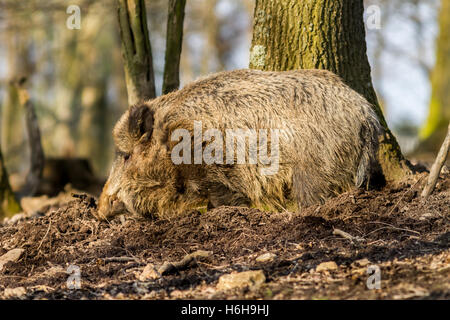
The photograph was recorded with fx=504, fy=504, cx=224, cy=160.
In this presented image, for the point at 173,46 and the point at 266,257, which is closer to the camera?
the point at 266,257

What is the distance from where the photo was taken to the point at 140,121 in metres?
4.91

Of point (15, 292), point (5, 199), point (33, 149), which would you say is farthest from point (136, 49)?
point (15, 292)

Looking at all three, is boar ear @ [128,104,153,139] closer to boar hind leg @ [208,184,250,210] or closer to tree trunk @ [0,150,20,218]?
boar hind leg @ [208,184,250,210]

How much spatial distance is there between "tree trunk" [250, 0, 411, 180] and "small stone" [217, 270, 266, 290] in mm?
2627

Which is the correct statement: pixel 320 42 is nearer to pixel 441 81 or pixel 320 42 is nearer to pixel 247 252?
pixel 247 252

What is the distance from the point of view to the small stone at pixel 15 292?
11.4 ft

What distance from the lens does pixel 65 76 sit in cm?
2106

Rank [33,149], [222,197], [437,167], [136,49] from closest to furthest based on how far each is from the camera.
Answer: [437,167]
[222,197]
[136,49]
[33,149]

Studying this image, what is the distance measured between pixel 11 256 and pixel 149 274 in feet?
4.90

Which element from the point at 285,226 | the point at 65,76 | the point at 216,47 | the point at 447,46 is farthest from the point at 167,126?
the point at 65,76

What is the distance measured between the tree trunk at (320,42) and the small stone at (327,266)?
7.43 feet

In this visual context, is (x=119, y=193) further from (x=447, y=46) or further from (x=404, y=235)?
(x=447, y=46)

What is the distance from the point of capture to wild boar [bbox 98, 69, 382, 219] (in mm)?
4562
